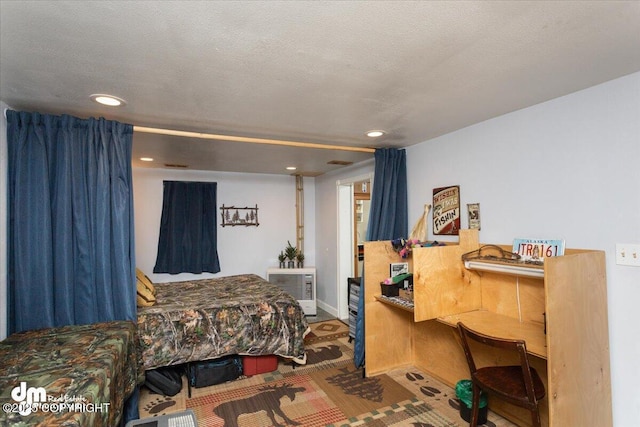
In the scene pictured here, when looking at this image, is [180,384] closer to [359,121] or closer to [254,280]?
[254,280]

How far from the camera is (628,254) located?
1790mm

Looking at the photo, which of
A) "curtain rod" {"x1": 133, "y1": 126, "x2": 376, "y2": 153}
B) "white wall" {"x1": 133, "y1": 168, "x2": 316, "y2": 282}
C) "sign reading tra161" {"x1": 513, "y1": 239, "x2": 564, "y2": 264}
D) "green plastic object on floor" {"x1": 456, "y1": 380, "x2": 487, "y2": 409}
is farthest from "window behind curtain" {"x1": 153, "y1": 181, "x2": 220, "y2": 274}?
"sign reading tra161" {"x1": 513, "y1": 239, "x2": 564, "y2": 264}

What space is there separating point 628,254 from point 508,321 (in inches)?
32.8

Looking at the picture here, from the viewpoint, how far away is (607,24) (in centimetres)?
130

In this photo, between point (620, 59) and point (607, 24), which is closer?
point (607, 24)

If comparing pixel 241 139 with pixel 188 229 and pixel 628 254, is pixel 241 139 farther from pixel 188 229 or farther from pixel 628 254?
pixel 628 254

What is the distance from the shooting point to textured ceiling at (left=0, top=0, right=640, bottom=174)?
120 cm

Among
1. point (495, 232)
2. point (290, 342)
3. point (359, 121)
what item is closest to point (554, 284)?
point (495, 232)

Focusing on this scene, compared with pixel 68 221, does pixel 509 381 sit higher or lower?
lower

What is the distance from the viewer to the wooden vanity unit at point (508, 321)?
1729 mm

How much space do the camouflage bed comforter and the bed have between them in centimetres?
33

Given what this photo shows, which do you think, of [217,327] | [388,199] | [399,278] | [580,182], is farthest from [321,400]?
[580,182]

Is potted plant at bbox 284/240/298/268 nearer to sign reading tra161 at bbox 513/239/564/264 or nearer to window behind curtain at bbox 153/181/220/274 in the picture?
window behind curtain at bbox 153/181/220/274

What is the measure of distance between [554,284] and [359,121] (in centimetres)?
163
